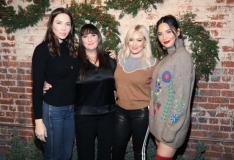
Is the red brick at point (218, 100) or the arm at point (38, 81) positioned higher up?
the arm at point (38, 81)

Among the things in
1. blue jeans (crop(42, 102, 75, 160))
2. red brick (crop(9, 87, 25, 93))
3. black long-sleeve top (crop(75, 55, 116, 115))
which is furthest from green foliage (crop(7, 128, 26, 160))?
black long-sleeve top (crop(75, 55, 116, 115))

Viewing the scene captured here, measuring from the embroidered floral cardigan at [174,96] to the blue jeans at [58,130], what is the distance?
83 centimetres

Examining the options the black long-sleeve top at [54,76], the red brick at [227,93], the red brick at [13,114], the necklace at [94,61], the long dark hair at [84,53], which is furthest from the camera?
the red brick at [13,114]

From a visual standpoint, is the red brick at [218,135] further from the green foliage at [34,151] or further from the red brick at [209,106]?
the green foliage at [34,151]

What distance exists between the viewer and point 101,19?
2967 millimetres

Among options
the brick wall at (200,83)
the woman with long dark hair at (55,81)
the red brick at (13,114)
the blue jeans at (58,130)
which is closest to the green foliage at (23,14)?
the brick wall at (200,83)

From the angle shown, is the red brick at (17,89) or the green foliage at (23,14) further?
the red brick at (17,89)

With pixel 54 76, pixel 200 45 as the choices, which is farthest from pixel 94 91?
pixel 200 45

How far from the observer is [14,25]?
3.14 m

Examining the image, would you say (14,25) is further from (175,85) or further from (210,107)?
(210,107)

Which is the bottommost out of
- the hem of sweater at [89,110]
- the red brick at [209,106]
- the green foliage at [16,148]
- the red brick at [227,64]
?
the green foliage at [16,148]

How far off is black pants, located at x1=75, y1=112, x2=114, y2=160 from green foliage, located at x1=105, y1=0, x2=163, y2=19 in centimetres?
124

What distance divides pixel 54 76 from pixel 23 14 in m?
1.34

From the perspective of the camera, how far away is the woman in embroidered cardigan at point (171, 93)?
202cm
